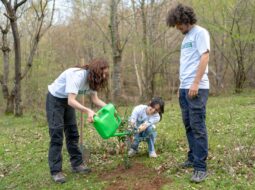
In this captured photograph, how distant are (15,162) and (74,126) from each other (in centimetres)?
191

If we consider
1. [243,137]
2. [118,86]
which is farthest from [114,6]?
[243,137]

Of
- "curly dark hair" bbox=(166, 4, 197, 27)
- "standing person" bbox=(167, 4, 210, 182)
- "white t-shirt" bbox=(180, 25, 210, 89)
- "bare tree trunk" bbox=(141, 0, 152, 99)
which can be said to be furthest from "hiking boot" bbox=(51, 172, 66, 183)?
"bare tree trunk" bbox=(141, 0, 152, 99)

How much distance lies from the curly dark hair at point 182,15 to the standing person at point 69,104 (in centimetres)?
100

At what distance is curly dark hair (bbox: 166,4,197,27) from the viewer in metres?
4.25

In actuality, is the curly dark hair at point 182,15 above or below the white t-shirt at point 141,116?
above

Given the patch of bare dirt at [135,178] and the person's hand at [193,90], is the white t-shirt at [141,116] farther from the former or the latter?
the person's hand at [193,90]

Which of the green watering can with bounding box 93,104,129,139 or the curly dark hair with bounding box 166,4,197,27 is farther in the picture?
the green watering can with bounding box 93,104,129,139

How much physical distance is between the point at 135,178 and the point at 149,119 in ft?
3.13

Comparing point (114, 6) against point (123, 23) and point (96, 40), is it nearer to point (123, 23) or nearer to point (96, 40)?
point (123, 23)

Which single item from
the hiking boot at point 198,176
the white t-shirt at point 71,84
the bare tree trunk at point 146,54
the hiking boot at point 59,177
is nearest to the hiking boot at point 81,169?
the hiking boot at point 59,177

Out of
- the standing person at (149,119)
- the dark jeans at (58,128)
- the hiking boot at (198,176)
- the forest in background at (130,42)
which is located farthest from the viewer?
the forest in background at (130,42)

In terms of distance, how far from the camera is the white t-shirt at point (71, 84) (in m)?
4.41

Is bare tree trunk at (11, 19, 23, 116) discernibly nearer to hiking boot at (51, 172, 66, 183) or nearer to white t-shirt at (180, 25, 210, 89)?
hiking boot at (51, 172, 66, 183)

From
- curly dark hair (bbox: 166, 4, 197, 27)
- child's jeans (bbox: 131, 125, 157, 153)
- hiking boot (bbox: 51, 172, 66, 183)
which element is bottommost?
hiking boot (bbox: 51, 172, 66, 183)
